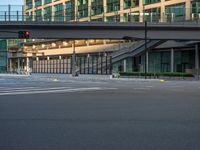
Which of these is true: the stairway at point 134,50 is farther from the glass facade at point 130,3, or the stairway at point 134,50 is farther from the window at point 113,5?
the glass facade at point 130,3

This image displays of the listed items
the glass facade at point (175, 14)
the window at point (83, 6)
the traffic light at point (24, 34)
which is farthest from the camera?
the window at point (83, 6)

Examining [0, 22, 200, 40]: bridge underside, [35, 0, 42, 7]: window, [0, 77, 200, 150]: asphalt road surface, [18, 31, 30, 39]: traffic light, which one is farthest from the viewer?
[35, 0, 42, 7]: window

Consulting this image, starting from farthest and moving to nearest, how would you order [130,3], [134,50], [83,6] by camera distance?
[83,6] < [130,3] < [134,50]

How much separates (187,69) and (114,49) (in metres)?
19.4

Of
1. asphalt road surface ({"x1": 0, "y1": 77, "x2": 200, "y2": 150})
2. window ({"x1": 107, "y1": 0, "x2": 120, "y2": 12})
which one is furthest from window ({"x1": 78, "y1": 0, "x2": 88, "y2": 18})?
asphalt road surface ({"x1": 0, "y1": 77, "x2": 200, "y2": 150})

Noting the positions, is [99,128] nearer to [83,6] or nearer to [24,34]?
[24,34]

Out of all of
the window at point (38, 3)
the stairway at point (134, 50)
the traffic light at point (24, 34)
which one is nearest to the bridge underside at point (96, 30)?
the traffic light at point (24, 34)

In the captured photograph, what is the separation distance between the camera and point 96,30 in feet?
159

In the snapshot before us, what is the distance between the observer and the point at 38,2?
116938mm

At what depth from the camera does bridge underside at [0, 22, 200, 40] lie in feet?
155

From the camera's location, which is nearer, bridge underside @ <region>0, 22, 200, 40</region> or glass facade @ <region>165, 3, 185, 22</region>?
bridge underside @ <region>0, 22, 200, 40</region>

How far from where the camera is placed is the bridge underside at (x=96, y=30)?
47188 mm

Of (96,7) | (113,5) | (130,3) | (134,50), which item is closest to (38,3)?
(96,7)

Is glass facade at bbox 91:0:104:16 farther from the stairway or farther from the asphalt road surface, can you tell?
the asphalt road surface
